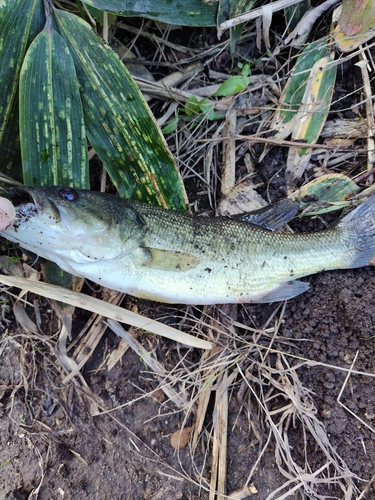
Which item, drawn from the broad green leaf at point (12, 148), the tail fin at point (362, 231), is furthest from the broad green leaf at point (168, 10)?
the tail fin at point (362, 231)

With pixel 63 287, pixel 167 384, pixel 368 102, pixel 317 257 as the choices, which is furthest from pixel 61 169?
pixel 368 102

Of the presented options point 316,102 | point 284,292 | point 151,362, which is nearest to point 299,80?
point 316,102

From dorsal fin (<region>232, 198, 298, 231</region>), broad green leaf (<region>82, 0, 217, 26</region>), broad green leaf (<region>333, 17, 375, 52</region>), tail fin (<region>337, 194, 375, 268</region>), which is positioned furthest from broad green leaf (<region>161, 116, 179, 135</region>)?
tail fin (<region>337, 194, 375, 268</region>)

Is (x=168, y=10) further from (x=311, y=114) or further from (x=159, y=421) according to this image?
(x=159, y=421)

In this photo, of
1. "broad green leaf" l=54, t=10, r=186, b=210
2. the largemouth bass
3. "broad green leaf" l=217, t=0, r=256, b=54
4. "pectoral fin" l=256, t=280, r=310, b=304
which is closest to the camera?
the largemouth bass

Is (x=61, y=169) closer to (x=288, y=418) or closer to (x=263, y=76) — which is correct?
(x=263, y=76)

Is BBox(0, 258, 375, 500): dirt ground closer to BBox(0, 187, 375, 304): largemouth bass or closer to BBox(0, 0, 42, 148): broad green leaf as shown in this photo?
BBox(0, 187, 375, 304): largemouth bass
